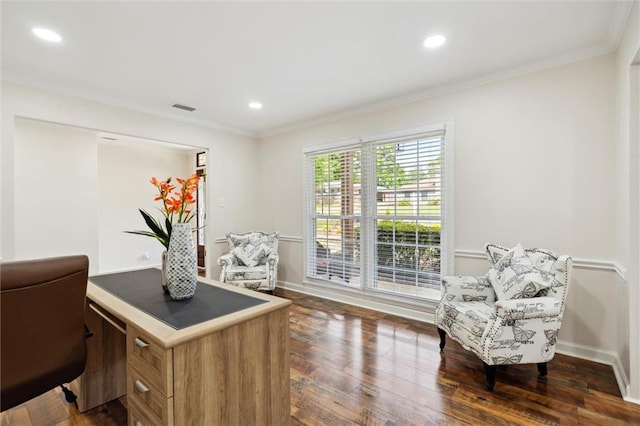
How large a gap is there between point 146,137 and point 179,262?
9.44 feet

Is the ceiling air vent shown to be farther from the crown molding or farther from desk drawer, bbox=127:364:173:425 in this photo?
desk drawer, bbox=127:364:173:425

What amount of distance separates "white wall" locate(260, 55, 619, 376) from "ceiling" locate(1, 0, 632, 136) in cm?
21

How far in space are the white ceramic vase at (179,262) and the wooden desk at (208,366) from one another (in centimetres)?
21

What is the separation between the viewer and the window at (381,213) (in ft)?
11.1

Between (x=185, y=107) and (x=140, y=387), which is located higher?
(x=185, y=107)

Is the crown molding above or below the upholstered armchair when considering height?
above

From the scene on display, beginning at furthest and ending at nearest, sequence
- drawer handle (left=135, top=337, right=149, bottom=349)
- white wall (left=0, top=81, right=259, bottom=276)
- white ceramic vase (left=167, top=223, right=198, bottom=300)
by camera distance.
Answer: white wall (left=0, top=81, right=259, bottom=276), white ceramic vase (left=167, top=223, right=198, bottom=300), drawer handle (left=135, top=337, right=149, bottom=349)

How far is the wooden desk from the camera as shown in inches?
47.9

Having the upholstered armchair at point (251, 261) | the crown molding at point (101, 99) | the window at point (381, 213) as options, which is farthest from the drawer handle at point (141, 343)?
the crown molding at point (101, 99)

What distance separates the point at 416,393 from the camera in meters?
2.10

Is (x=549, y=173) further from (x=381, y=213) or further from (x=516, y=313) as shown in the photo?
(x=381, y=213)

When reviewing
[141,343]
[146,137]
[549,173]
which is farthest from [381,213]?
[146,137]

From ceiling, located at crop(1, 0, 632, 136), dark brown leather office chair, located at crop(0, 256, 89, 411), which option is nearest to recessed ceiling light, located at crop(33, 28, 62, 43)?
ceiling, located at crop(1, 0, 632, 136)

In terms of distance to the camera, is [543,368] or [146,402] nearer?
[146,402]
